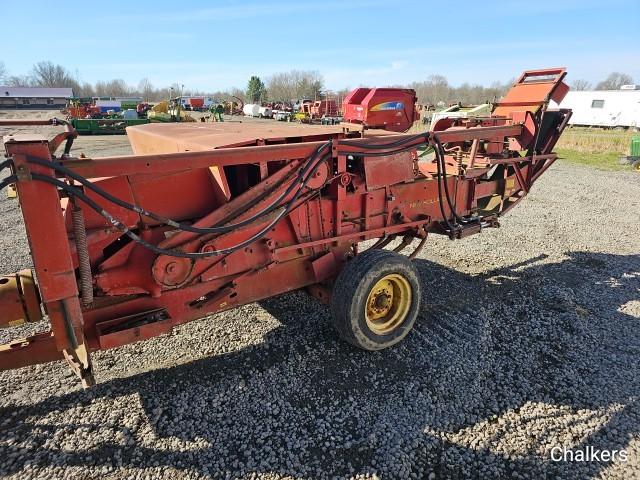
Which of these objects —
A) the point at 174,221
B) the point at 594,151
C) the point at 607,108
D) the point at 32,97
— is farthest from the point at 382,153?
the point at 32,97

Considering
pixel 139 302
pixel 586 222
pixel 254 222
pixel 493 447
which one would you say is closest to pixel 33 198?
pixel 139 302

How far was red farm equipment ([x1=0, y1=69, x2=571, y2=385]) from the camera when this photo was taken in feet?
8.28

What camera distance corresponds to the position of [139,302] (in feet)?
→ 10.2

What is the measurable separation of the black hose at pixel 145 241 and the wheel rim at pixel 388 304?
1200mm

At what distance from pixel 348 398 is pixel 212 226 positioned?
1.68 m

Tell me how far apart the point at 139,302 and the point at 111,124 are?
25.8 meters

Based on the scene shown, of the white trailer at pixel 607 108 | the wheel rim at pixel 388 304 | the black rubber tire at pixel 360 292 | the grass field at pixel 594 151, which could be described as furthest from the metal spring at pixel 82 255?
the white trailer at pixel 607 108

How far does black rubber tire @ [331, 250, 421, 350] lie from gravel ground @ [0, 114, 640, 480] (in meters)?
0.21

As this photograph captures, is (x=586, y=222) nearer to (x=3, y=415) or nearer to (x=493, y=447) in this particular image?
(x=493, y=447)

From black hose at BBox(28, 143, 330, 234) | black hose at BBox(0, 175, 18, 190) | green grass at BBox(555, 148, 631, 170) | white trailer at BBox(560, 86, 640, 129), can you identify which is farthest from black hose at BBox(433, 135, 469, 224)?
white trailer at BBox(560, 86, 640, 129)

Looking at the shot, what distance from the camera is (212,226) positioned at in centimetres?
307

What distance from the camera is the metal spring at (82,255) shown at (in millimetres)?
2588

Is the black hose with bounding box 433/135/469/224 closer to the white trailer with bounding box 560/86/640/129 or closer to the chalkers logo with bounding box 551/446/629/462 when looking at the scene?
the chalkers logo with bounding box 551/446/629/462

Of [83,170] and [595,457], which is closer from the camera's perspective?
[83,170]
